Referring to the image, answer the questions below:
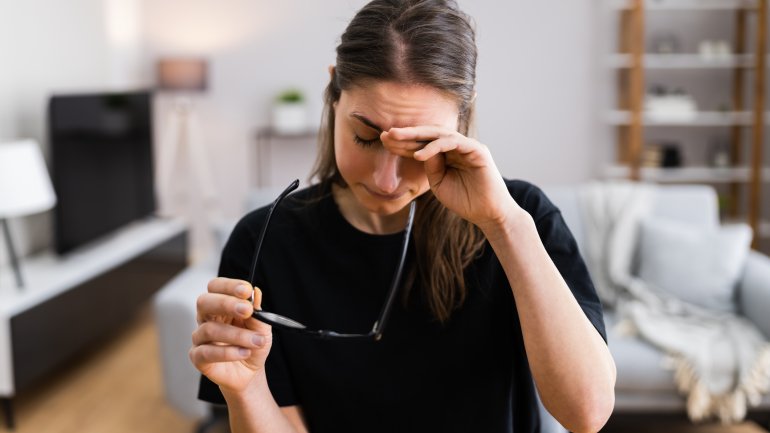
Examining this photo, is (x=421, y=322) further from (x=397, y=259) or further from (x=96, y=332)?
(x=96, y=332)

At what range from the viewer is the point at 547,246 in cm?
94

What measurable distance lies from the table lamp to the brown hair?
2212 mm

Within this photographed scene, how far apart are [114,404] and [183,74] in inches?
100

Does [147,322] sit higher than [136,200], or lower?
lower

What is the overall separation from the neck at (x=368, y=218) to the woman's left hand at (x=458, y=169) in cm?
17

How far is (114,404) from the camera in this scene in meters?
2.96

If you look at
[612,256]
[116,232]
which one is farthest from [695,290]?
[116,232]

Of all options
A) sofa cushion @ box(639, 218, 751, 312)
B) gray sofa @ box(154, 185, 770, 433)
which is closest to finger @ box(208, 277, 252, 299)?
gray sofa @ box(154, 185, 770, 433)

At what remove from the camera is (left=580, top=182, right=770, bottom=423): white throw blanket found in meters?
2.41

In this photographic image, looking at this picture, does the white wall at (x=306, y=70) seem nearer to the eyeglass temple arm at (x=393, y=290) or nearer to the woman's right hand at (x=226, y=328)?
the eyeglass temple arm at (x=393, y=290)

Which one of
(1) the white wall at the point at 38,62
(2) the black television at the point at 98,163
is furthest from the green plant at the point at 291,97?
(1) the white wall at the point at 38,62

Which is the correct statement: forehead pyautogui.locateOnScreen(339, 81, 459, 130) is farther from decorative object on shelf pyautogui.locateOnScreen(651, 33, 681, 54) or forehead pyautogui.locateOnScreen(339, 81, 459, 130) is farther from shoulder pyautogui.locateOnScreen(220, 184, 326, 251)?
decorative object on shelf pyautogui.locateOnScreen(651, 33, 681, 54)

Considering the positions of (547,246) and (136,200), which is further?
(136,200)

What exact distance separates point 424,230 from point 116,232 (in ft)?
10.4
